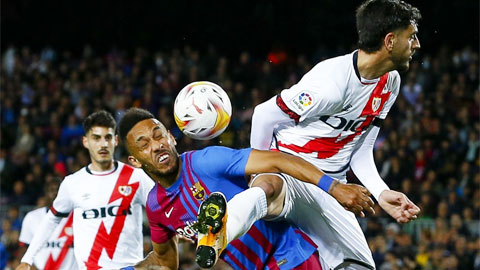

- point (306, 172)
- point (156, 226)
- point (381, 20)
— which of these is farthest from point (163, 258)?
point (381, 20)

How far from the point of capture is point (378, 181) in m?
5.71

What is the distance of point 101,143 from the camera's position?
25.4 feet

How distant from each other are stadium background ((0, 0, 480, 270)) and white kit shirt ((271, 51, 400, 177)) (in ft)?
18.9

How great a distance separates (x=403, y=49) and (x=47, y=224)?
13.6 ft

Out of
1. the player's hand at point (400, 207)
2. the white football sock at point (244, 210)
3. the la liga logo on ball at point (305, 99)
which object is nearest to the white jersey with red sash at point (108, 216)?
the la liga logo on ball at point (305, 99)

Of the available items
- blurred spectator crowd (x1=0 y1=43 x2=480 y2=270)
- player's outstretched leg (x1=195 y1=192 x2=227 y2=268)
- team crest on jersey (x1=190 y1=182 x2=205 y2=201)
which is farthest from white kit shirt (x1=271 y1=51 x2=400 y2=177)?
blurred spectator crowd (x1=0 y1=43 x2=480 y2=270)

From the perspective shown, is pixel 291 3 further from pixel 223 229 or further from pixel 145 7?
pixel 223 229

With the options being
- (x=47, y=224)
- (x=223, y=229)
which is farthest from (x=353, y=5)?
(x=223, y=229)

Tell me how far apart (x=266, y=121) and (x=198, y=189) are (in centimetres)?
70

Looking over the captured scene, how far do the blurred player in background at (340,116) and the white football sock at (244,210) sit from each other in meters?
0.27

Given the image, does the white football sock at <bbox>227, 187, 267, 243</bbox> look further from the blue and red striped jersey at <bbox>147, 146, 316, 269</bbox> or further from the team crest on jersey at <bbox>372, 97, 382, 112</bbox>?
the team crest on jersey at <bbox>372, 97, 382, 112</bbox>

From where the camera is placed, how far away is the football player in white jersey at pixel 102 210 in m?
7.50

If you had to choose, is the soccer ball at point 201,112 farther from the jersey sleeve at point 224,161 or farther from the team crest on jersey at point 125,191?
the team crest on jersey at point 125,191

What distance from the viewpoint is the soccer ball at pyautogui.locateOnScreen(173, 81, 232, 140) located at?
566 cm
